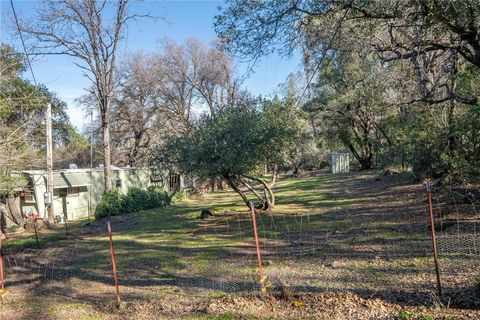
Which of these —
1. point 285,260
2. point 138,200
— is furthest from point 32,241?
point 285,260

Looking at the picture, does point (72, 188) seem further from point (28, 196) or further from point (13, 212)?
point (13, 212)

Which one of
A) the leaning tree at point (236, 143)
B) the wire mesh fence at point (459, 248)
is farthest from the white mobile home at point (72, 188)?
the wire mesh fence at point (459, 248)

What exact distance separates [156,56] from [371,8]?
96.0ft

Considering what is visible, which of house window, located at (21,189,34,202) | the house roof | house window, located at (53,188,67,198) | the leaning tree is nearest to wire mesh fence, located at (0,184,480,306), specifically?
the leaning tree

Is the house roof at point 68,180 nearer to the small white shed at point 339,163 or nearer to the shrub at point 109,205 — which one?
the shrub at point 109,205

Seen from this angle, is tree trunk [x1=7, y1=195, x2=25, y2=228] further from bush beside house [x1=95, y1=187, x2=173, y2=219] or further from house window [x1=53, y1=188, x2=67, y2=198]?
house window [x1=53, y1=188, x2=67, y2=198]

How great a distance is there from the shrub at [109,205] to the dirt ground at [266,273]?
6.44 meters

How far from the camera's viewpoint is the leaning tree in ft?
35.9

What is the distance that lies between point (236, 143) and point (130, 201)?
35.1 ft

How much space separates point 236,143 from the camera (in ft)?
35.6

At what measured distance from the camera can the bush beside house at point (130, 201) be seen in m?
18.2

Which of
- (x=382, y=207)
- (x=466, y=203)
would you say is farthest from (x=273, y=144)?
(x=466, y=203)

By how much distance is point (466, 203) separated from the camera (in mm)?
9586

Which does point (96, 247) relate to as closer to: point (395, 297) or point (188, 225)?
point (188, 225)
